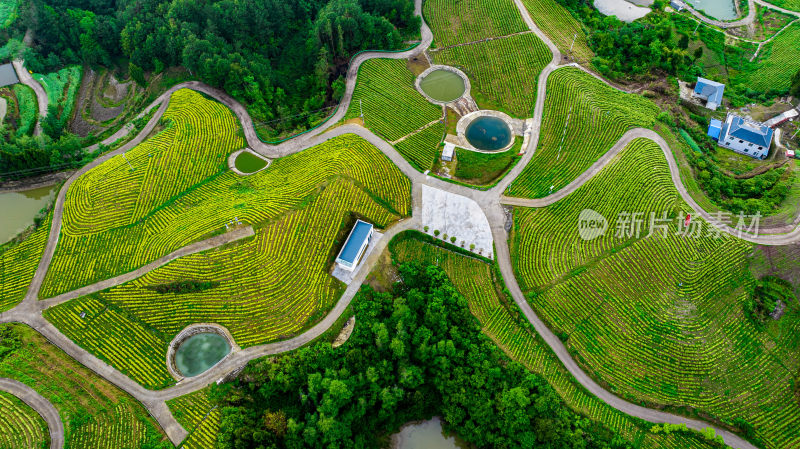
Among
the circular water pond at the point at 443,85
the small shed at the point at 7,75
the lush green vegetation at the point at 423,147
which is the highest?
the circular water pond at the point at 443,85

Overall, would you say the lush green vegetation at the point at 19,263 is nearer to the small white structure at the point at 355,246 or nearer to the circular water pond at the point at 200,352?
the circular water pond at the point at 200,352

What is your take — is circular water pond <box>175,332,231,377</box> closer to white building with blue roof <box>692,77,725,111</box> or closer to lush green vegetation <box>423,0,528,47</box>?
lush green vegetation <box>423,0,528,47</box>

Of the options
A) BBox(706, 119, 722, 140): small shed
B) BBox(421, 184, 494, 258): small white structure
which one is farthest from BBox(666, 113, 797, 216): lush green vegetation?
BBox(421, 184, 494, 258): small white structure

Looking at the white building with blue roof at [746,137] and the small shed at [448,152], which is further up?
the white building with blue roof at [746,137]

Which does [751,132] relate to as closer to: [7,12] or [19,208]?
[19,208]

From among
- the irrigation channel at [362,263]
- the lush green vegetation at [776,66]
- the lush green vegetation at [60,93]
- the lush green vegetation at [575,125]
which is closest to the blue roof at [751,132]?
the lush green vegetation at [575,125]

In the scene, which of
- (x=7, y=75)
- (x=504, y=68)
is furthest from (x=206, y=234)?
(x=7, y=75)

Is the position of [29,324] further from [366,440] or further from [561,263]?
[561,263]
